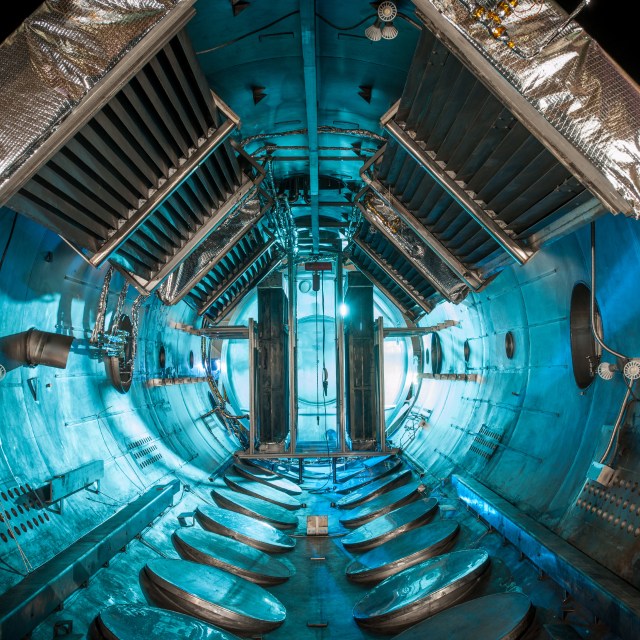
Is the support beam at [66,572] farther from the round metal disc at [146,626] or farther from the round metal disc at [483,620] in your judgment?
the round metal disc at [483,620]

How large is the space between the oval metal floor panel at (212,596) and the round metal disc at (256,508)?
193 centimetres

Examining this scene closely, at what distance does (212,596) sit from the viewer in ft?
11.2

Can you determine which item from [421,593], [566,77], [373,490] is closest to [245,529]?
[421,593]

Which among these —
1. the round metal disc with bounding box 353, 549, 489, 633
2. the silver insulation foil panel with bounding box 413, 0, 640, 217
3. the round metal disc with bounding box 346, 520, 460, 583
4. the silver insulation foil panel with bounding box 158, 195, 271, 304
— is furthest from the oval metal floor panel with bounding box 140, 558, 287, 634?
the silver insulation foil panel with bounding box 413, 0, 640, 217

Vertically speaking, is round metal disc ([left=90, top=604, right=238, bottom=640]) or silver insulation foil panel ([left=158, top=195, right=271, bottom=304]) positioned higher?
silver insulation foil panel ([left=158, top=195, right=271, bottom=304])

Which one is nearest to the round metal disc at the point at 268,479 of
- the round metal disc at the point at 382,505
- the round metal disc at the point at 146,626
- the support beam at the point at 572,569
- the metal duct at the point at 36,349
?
the round metal disc at the point at 382,505

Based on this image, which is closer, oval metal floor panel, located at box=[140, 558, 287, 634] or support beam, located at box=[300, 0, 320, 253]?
support beam, located at box=[300, 0, 320, 253]

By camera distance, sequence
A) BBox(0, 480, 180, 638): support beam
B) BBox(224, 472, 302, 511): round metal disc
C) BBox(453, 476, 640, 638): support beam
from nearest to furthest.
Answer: BBox(453, 476, 640, 638): support beam, BBox(0, 480, 180, 638): support beam, BBox(224, 472, 302, 511): round metal disc

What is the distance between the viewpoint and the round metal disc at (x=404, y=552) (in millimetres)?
4188

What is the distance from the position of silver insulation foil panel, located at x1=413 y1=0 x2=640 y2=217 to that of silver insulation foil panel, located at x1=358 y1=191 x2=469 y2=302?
126 inches

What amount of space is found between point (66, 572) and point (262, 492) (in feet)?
13.2

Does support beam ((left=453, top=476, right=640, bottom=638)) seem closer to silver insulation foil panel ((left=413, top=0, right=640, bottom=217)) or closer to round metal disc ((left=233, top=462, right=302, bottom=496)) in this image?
silver insulation foil panel ((left=413, top=0, right=640, bottom=217))

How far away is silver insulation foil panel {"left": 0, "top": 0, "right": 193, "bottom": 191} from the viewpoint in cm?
246

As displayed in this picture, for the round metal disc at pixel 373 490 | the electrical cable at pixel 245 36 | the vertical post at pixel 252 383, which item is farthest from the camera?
the vertical post at pixel 252 383
